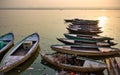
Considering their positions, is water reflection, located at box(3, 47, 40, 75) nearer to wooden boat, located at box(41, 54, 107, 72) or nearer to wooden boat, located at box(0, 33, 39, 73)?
wooden boat, located at box(0, 33, 39, 73)

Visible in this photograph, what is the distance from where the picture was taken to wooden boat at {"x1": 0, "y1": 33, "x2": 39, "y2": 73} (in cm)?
2770

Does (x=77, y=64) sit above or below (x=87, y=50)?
below

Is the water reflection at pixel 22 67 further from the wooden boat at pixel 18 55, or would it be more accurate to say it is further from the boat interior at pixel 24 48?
the boat interior at pixel 24 48

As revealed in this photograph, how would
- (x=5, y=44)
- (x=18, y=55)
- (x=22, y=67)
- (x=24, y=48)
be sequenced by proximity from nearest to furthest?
(x=22, y=67), (x=18, y=55), (x=24, y=48), (x=5, y=44)

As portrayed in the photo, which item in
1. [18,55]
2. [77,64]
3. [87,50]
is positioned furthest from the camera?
[87,50]

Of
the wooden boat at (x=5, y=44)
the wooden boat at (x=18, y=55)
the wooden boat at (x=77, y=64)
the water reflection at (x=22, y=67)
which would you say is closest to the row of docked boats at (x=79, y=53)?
the wooden boat at (x=77, y=64)

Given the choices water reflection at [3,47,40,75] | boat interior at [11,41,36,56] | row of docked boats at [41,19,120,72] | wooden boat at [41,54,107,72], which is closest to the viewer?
wooden boat at [41,54,107,72]

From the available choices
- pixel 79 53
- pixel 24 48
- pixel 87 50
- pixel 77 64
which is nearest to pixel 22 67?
pixel 24 48

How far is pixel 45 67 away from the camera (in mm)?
30578

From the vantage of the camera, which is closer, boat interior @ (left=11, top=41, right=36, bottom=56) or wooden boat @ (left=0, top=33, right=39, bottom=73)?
wooden boat @ (left=0, top=33, right=39, bottom=73)

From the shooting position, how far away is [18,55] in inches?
1273

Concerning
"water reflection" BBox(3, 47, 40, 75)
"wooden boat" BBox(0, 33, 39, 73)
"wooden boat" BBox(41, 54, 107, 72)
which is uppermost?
"wooden boat" BBox(0, 33, 39, 73)

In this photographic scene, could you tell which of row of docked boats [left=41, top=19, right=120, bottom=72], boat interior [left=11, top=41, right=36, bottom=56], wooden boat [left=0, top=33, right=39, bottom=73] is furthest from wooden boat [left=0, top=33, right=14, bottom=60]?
row of docked boats [left=41, top=19, right=120, bottom=72]

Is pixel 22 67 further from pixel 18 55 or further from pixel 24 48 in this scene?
pixel 24 48
